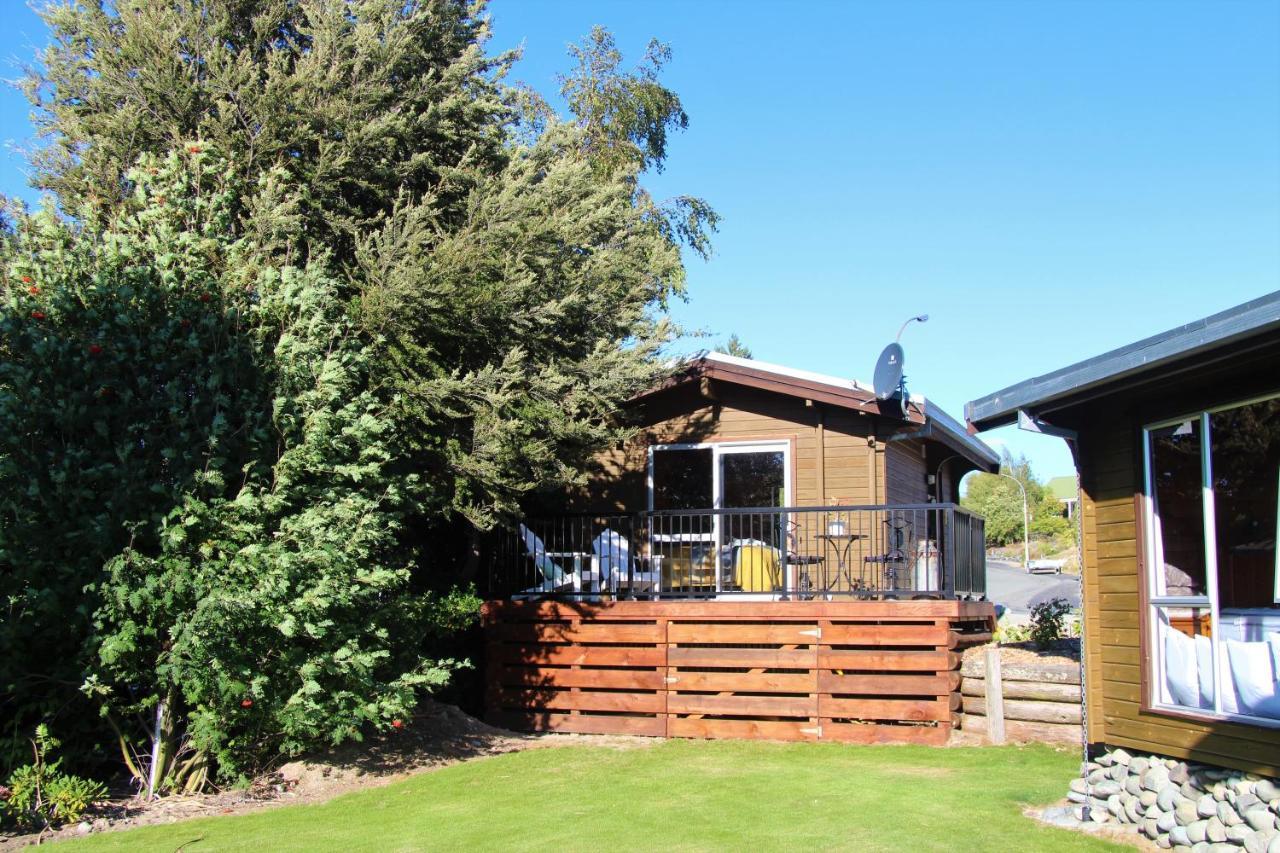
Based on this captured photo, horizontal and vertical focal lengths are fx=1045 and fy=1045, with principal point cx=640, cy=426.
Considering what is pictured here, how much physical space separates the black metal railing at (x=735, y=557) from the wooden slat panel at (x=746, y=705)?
43.8 inches

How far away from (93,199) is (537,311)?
4.26 meters

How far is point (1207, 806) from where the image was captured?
20.5 feet

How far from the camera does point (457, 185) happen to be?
11117mm

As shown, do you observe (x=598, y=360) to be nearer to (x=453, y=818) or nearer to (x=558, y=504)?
(x=558, y=504)

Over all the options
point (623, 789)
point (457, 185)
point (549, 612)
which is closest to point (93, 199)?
point (457, 185)

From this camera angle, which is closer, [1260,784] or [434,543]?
[1260,784]

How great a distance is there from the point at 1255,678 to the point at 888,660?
495 cm

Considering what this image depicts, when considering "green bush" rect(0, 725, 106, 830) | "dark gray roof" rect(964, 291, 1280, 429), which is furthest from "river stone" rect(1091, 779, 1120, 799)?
"green bush" rect(0, 725, 106, 830)

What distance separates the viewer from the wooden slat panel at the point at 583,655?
11.8 meters

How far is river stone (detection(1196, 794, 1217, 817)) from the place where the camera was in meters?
6.23

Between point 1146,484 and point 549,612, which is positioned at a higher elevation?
point 1146,484

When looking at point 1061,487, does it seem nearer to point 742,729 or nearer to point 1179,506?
point 742,729

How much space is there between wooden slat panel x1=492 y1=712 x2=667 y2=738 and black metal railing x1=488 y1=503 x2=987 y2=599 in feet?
4.52

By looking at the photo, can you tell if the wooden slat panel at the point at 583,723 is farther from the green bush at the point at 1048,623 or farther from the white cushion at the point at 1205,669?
the white cushion at the point at 1205,669
